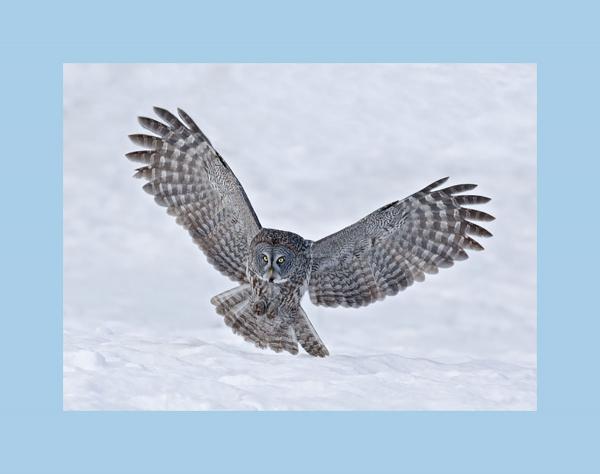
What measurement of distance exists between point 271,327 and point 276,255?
→ 62 cm

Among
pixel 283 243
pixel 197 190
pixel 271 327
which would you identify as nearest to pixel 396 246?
pixel 283 243

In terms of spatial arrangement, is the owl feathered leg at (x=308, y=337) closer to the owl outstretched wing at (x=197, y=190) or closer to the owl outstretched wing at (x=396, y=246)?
the owl outstretched wing at (x=396, y=246)

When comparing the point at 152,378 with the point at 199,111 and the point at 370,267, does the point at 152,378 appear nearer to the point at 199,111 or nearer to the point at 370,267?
the point at 370,267

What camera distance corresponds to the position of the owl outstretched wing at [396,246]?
7.43 metres

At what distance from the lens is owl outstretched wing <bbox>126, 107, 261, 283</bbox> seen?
7.64m

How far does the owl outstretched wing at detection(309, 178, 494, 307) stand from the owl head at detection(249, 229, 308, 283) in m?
0.21

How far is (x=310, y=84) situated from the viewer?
33.0ft

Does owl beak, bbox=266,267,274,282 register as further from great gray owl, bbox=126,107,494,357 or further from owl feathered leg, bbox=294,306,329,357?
owl feathered leg, bbox=294,306,329,357

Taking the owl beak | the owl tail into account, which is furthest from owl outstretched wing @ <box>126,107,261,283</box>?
the owl beak

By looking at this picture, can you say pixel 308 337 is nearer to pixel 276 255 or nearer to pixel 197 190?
pixel 276 255

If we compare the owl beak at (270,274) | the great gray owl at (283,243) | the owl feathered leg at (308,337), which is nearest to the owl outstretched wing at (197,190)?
the great gray owl at (283,243)

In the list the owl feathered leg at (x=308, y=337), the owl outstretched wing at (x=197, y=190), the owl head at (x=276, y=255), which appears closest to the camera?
the owl head at (x=276, y=255)

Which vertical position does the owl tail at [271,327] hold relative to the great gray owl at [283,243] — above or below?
below

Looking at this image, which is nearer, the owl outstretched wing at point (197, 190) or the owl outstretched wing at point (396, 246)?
the owl outstretched wing at point (396, 246)
